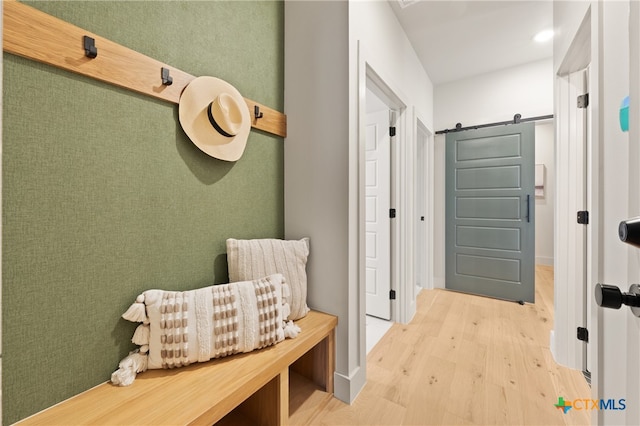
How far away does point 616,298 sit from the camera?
2.01 feet

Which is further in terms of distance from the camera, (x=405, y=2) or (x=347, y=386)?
(x=405, y=2)

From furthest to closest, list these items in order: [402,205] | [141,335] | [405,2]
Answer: [402,205]
[405,2]
[141,335]

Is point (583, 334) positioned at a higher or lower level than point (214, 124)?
lower

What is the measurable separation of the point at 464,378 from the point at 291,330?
46.1 inches

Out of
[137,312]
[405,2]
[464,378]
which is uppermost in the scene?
[405,2]

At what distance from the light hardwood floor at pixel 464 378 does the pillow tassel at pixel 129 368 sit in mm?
836

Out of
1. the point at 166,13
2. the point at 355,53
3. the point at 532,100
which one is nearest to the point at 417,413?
the point at 355,53

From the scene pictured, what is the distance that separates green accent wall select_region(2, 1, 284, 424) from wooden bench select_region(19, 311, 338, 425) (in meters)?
0.11

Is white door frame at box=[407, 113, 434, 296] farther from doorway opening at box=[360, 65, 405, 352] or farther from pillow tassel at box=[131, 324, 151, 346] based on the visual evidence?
pillow tassel at box=[131, 324, 151, 346]

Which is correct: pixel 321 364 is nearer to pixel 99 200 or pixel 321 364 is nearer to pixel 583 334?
pixel 99 200

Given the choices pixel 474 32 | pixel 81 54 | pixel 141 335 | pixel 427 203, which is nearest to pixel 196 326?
pixel 141 335

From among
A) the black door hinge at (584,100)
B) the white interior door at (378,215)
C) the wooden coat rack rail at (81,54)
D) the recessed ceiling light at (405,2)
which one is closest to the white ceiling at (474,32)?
the recessed ceiling light at (405,2)

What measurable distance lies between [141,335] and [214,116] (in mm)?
983

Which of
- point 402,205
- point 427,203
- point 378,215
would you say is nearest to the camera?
point 402,205
